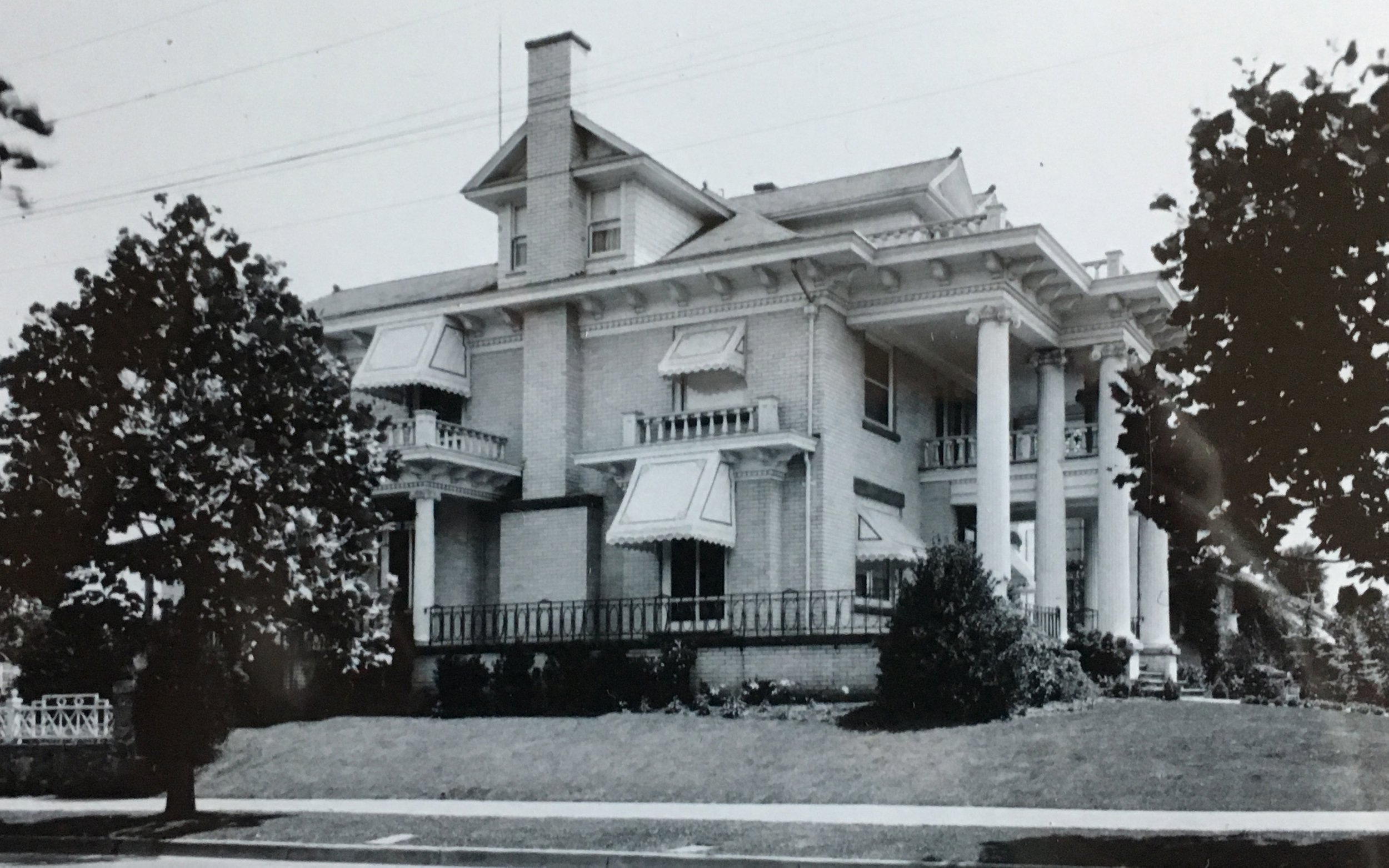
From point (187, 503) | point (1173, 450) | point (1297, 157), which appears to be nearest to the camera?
point (1297, 157)

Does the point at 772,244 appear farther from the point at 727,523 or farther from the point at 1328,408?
the point at 1328,408

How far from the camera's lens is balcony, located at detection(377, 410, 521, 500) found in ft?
93.2

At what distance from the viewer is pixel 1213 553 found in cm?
1376

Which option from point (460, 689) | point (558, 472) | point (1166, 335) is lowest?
point (460, 689)

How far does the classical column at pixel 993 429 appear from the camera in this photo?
2705 centimetres

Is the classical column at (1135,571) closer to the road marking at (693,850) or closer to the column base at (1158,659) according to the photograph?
the column base at (1158,659)

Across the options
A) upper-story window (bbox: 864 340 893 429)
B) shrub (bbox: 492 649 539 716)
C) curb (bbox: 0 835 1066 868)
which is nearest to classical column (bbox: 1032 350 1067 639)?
upper-story window (bbox: 864 340 893 429)

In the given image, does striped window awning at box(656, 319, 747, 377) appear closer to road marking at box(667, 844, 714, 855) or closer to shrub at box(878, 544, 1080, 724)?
shrub at box(878, 544, 1080, 724)

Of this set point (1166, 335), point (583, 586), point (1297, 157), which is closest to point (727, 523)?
point (583, 586)

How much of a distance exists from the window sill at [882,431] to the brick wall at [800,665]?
6.00m

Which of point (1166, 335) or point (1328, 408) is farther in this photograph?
point (1166, 335)

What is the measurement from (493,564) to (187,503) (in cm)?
1357

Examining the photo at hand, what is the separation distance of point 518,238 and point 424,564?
23.5 feet

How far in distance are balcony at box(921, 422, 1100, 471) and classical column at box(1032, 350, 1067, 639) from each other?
0.79 meters
